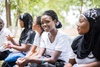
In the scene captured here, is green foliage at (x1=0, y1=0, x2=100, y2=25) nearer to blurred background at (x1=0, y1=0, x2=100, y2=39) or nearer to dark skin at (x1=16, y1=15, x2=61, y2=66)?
blurred background at (x1=0, y1=0, x2=100, y2=39)

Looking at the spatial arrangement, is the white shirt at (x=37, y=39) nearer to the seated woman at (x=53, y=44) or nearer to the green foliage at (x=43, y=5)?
the seated woman at (x=53, y=44)

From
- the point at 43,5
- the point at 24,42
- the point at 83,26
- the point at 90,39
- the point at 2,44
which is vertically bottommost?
the point at 2,44

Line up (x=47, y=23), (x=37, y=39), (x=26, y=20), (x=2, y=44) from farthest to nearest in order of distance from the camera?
(x=2, y=44) → (x=26, y=20) → (x=37, y=39) → (x=47, y=23)

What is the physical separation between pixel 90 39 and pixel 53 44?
29.3 inches

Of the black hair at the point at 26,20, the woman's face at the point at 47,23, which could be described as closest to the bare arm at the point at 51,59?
the woman's face at the point at 47,23

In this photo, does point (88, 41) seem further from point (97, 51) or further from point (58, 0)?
point (58, 0)

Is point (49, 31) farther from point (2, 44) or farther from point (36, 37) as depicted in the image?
point (2, 44)

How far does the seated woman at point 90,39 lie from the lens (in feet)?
6.06

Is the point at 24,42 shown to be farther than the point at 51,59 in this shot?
Yes

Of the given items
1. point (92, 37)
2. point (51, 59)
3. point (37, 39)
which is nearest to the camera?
point (92, 37)

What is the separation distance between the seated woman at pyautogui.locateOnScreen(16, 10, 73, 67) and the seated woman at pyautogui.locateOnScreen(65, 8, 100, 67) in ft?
1.73

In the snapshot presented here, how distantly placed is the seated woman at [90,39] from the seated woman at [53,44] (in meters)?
0.53

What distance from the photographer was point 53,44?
254cm

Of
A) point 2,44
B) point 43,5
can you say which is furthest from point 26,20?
point 43,5
